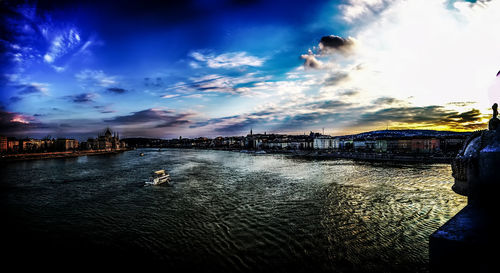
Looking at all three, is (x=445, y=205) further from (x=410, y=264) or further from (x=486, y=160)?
(x=486, y=160)

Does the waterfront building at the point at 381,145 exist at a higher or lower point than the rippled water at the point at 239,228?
higher

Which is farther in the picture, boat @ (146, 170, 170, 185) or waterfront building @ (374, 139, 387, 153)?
waterfront building @ (374, 139, 387, 153)

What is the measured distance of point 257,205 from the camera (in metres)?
15.1

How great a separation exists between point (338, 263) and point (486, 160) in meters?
6.68

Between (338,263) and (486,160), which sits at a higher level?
(486,160)

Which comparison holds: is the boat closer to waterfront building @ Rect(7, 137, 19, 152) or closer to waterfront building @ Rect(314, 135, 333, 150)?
waterfront building @ Rect(314, 135, 333, 150)

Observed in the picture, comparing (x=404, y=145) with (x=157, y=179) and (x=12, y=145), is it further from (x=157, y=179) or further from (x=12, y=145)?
(x=12, y=145)

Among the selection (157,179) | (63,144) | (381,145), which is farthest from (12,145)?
(381,145)

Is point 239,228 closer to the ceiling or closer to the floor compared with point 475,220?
closer to the floor

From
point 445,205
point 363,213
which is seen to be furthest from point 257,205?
point 445,205

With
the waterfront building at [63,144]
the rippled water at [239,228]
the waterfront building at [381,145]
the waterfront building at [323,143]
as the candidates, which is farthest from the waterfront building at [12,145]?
the waterfront building at [381,145]

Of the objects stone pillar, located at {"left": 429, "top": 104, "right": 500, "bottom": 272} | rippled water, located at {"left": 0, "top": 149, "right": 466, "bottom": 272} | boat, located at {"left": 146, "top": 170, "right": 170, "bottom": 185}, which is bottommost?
rippled water, located at {"left": 0, "top": 149, "right": 466, "bottom": 272}

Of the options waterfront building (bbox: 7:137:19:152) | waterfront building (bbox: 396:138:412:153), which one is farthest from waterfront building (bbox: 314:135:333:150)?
waterfront building (bbox: 7:137:19:152)

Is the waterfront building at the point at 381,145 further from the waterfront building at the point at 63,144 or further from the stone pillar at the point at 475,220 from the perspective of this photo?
the waterfront building at the point at 63,144
